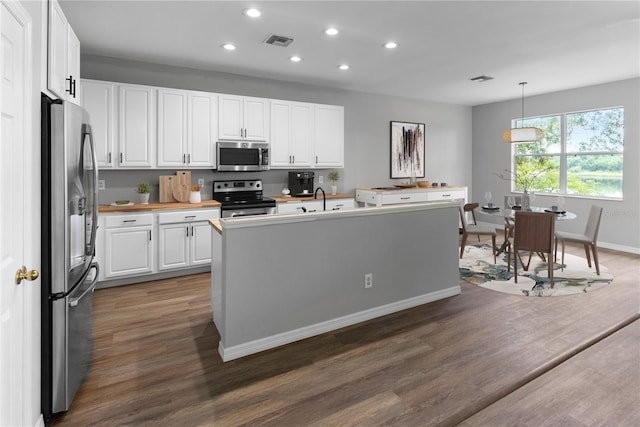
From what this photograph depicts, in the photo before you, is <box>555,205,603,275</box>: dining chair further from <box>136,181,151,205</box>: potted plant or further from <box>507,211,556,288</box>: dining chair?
<box>136,181,151,205</box>: potted plant

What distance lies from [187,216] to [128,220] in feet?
2.09

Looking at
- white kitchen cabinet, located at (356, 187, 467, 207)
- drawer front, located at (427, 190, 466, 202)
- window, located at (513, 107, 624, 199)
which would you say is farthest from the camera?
drawer front, located at (427, 190, 466, 202)

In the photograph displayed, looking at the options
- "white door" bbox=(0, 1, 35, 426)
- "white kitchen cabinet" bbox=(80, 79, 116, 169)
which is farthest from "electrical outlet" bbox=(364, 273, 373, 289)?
"white kitchen cabinet" bbox=(80, 79, 116, 169)

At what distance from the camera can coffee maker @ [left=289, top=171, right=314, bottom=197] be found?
5.51 meters

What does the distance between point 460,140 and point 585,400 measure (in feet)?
21.5

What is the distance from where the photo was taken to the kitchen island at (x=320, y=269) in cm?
261

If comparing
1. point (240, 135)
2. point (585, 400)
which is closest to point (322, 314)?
point (585, 400)

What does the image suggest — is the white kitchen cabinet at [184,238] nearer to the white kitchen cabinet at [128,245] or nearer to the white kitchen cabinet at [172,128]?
the white kitchen cabinet at [128,245]

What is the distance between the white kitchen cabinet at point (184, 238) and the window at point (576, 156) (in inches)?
236

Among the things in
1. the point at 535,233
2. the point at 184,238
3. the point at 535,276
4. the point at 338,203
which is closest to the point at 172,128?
the point at 184,238

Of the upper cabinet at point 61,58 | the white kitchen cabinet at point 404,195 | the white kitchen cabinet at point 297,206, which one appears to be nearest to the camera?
the upper cabinet at point 61,58

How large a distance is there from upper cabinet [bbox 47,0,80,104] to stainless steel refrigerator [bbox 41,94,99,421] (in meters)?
0.38

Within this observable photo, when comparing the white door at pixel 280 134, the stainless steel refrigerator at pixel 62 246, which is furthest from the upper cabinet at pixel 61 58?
the white door at pixel 280 134

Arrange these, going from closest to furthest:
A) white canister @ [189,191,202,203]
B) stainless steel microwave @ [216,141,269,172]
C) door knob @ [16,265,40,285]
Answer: door knob @ [16,265,40,285] → white canister @ [189,191,202,203] → stainless steel microwave @ [216,141,269,172]
